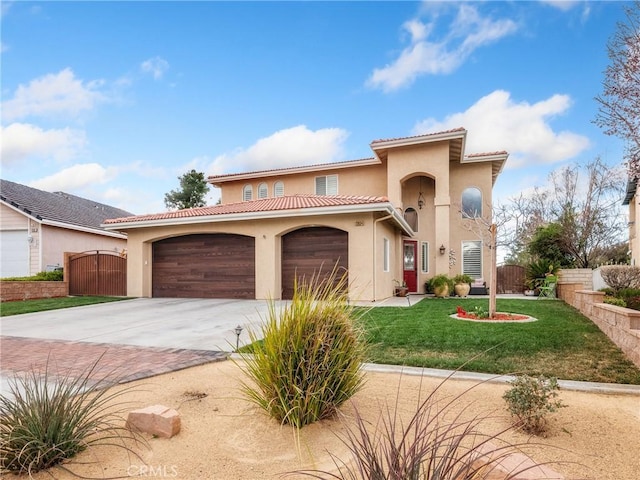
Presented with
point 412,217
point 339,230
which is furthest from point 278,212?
point 412,217

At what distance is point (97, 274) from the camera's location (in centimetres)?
1575

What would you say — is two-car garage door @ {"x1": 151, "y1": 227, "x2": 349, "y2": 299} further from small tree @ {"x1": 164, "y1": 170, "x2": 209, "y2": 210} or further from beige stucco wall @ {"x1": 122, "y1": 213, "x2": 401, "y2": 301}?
small tree @ {"x1": 164, "y1": 170, "x2": 209, "y2": 210}

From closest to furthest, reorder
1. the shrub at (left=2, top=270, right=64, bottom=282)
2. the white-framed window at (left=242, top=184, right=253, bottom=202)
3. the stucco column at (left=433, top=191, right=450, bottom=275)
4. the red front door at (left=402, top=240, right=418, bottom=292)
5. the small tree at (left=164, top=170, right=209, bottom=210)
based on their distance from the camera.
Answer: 1. the shrub at (left=2, top=270, right=64, bottom=282)
2. the stucco column at (left=433, top=191, right=450, bottom=275)
3. the red front door at (left=402, top=240, right=418, bottom=292)
4. the white-framed window at (left=242, top=184, right=253, bottom=202)
5. the small tree at (left=164, top=170, right=209, bottom=210)

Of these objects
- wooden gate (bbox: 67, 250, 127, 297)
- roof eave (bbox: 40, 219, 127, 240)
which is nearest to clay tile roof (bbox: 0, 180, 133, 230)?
roof eave (bbox: 40, 219, 127, 240)

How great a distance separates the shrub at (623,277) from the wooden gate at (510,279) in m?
8.61

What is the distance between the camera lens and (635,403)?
11.9 ft

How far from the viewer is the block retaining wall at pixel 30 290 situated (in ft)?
44.6

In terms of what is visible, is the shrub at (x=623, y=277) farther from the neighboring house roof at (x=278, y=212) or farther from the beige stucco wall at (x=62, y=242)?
the beige stucco wall at (x=62, y=242)

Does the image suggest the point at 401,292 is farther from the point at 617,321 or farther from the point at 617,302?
the point at 617,321

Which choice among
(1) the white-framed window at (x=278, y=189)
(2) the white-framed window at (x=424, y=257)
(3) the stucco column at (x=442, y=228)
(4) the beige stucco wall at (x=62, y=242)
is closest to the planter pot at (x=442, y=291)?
(3) the stucco column at (x=442, y=228)

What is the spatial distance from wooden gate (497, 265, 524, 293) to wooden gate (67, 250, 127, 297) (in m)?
17.1

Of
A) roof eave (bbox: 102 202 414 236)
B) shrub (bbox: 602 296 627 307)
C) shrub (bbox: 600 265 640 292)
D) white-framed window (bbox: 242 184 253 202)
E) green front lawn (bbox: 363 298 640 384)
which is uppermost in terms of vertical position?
white-framed window (bbox: 242 184 253 202)

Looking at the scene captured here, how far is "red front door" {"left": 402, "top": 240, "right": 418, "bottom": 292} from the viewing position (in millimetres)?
16656

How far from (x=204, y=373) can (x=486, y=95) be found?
15.6 m
